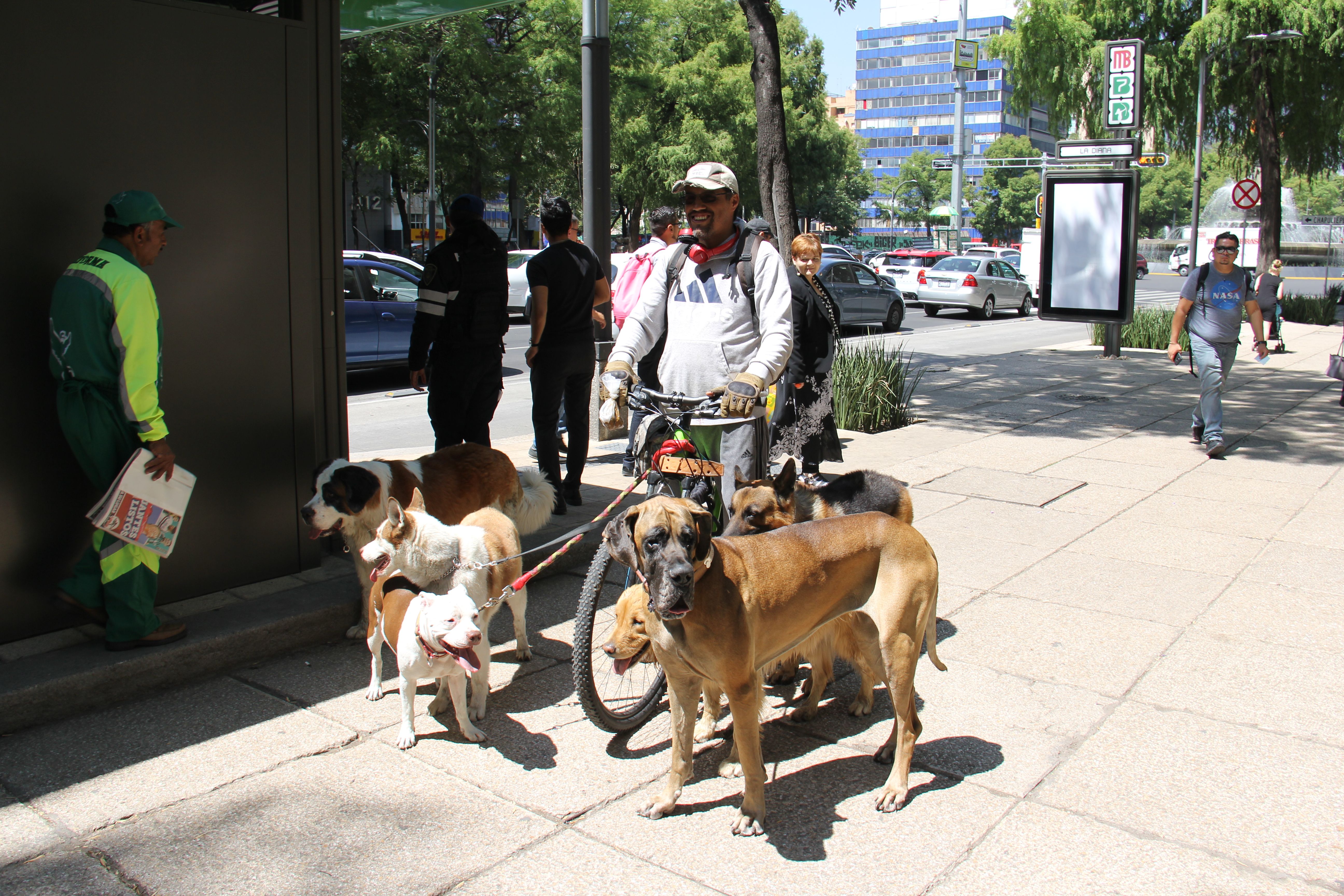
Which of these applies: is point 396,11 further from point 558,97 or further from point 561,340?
point 558,97

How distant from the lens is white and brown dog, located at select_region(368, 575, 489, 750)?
3586mm

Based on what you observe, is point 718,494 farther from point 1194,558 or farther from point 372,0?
point 372,0

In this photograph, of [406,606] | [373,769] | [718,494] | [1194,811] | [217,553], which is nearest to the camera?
[1194,811]

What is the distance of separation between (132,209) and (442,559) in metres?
1.86

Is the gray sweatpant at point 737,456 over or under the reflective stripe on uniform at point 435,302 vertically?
under

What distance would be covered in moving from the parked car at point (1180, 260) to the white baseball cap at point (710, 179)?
45702 millimetres

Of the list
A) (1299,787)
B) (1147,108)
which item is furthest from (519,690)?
(1147,108)

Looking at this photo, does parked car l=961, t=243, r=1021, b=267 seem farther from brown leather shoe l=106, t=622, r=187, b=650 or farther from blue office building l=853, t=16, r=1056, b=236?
blue office building l=853, t=16, r=1056, b=236

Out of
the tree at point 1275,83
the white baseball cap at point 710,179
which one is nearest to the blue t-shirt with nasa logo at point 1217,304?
the white baseball cap at point 710,179

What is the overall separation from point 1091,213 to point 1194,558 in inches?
298

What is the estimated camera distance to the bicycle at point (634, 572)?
3.71m

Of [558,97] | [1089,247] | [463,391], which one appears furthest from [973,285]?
[463,391]

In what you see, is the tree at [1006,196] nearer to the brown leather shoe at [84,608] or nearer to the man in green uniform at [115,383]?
the man in green uniform at [115,383]

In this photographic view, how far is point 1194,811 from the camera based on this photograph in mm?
3412
